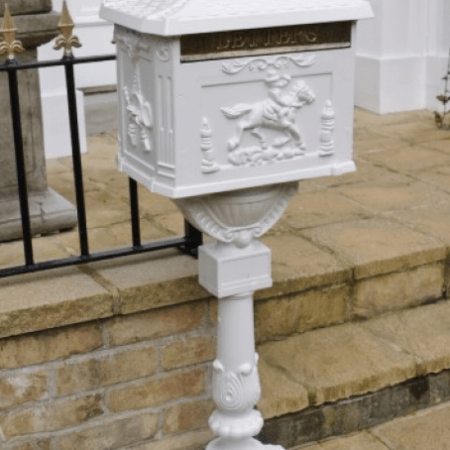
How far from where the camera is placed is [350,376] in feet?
10.4

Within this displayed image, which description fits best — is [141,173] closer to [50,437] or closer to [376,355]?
[50,437]

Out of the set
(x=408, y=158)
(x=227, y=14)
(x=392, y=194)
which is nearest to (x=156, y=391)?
(x=227, y=14)

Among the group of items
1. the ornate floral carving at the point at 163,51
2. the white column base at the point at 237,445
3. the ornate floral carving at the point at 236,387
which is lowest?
the white column base at the point at 237,445

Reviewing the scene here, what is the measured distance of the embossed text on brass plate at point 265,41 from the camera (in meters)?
2.26

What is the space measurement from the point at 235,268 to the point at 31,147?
49.3 inches

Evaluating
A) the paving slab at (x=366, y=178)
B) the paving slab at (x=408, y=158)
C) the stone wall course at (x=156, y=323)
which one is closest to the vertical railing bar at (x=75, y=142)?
the stone wall course at (x=156, y=323)

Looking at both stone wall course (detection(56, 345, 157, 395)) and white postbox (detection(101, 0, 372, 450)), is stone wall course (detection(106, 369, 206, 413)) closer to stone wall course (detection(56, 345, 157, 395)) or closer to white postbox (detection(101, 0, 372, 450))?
stone wall course (detection(56, 345, 157, 395))

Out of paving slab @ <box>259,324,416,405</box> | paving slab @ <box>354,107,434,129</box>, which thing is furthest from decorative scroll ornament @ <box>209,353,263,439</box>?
paving slab @ <box>354,107,434,129</box>

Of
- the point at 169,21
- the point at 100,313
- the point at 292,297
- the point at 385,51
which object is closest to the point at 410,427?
the point at 292,297

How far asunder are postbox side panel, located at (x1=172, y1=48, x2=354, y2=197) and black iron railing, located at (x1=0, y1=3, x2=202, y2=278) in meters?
0.61

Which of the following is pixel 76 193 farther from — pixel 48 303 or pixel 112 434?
pixel 112 434

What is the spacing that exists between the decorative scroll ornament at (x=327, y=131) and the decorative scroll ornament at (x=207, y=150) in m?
0.28

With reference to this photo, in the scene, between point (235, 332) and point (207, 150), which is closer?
point (207, 150)

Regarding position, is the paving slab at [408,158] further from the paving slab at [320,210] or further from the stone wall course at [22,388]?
the stone wall course at [22,388]
